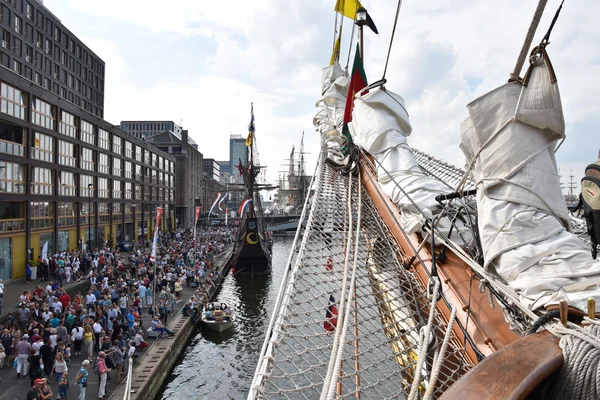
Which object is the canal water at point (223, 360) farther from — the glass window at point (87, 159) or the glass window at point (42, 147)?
the glass window at point (87, 159)

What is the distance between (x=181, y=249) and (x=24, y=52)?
19.7 meters

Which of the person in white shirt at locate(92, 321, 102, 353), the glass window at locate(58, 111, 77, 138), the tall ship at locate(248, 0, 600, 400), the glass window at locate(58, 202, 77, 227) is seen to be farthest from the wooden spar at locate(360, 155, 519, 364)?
the glass window at locate(58, 111, 77, 138)

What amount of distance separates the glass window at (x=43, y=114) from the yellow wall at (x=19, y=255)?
506 cm

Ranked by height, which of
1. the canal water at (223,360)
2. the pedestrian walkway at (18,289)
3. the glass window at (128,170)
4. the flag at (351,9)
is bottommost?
the canal water at (223,360)

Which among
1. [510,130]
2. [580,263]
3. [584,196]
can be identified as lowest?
[580,263]

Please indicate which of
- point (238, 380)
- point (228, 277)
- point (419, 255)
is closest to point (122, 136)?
point (228, 277)

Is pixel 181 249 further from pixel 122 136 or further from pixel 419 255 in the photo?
pixel 419 255

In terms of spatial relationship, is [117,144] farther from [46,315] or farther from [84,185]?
[46,315]

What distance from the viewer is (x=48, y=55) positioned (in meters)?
35.3

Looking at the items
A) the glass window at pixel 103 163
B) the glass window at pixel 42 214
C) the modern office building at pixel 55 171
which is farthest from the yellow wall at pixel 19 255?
the glass window at pixel 103 163

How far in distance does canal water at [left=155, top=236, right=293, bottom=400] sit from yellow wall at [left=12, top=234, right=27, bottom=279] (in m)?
8.50

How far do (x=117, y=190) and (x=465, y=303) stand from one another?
30949mm

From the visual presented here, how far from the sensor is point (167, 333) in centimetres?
1246

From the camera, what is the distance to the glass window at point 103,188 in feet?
89.2
